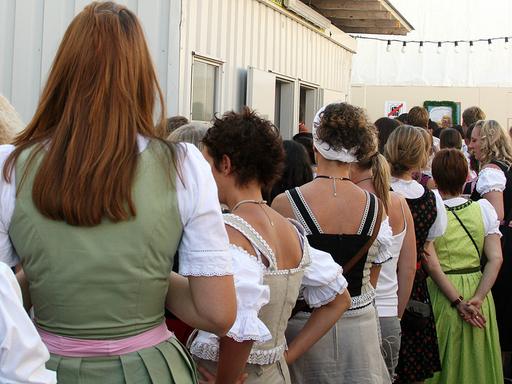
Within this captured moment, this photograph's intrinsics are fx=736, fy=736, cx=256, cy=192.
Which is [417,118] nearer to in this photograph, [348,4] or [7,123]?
[348,4]

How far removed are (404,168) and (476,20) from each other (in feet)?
55.6

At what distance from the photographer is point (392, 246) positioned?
11.8 feet

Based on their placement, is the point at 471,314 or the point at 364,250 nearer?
the point at 364,250

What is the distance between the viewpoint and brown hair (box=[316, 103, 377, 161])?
306 centimetres

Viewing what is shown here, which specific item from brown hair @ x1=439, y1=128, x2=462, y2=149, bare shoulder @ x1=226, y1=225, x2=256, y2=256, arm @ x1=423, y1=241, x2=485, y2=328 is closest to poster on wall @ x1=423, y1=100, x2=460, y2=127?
brown hair @ x1=439, y1=128, x2=462, y2=149

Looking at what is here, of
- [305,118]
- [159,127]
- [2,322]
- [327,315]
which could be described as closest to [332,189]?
[327,315]

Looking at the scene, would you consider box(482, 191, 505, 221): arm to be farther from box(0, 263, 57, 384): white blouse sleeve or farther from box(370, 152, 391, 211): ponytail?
box(0, 263, 57, 384): white blouse sleeve

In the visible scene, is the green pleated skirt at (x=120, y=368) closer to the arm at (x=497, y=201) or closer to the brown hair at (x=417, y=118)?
the arm at (x=497, y=201)

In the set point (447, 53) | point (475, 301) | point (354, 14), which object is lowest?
point (475, 301)

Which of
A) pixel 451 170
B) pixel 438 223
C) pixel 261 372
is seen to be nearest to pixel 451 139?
pixel 451 170

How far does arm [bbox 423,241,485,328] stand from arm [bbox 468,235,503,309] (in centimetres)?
6

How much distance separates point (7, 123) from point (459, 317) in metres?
3.05

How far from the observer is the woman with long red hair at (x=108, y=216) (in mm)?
1701

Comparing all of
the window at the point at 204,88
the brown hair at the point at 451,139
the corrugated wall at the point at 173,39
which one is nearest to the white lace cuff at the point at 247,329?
the corrugated wall at the point at 173,39
